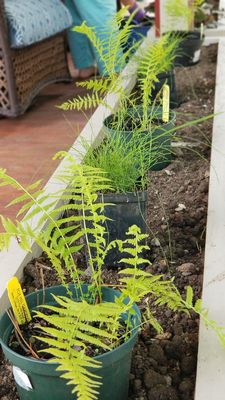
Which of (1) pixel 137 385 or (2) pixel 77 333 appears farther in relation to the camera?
(1) pixel 137 385

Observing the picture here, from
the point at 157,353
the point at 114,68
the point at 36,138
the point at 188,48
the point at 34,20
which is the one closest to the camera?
the point at 157,353

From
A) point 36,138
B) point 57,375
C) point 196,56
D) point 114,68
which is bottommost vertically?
point 36,138

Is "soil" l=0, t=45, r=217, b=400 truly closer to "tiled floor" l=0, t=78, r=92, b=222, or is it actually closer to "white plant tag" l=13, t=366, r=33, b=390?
"white plant tag" l=13, t=366, r=33, b=390

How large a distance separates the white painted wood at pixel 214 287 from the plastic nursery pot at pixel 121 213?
20cm

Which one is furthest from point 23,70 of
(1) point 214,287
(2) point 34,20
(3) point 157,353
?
(3) point 157,353

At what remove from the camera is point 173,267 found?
1533 mm

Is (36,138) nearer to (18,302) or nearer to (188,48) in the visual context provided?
(188,48)

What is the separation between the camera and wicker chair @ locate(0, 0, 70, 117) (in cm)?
310

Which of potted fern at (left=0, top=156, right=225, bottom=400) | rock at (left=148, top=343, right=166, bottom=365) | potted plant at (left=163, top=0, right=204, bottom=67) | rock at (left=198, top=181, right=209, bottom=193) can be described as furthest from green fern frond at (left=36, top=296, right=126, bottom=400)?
potted plant at (left=163, top=0, right=204, bottom=67)

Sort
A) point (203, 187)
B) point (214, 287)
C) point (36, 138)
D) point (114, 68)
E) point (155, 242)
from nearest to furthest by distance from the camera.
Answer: point (214, 287) → point (155, 242) → point (203, 187) → point (114, 68) → point (36, 138)

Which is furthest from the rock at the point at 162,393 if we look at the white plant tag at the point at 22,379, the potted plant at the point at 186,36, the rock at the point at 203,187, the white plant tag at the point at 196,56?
the white plant tag at the point at 196,56

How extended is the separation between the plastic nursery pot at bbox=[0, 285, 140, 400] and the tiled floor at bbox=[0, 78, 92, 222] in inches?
43.7

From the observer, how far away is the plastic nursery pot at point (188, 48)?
334 centimetres

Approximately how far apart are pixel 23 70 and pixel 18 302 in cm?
234
